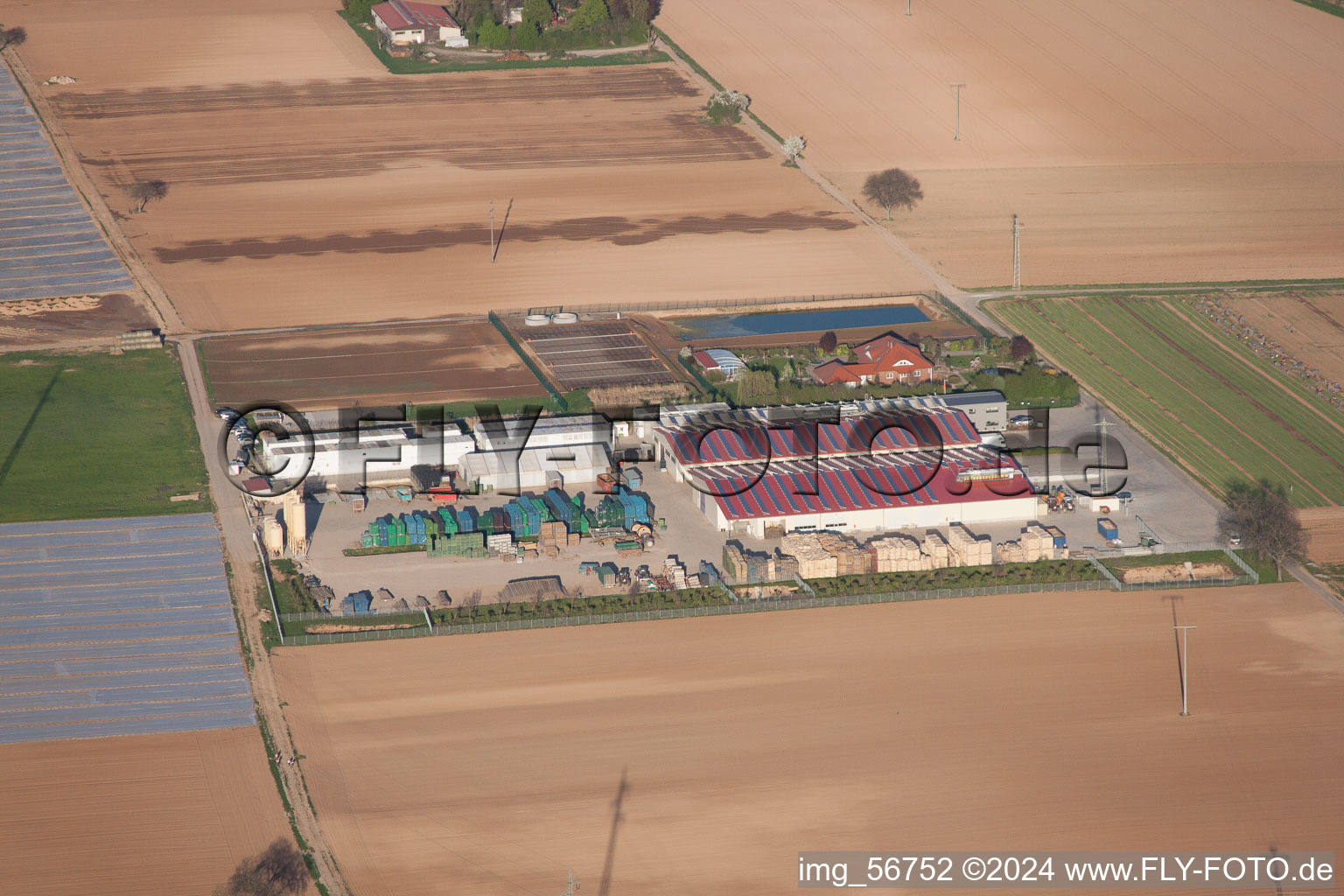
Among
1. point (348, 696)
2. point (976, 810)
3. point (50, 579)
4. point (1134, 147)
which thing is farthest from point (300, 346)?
point (1134, 147)

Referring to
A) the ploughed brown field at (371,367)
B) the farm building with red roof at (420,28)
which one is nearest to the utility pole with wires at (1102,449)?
the ploughed brown field at (371,367)

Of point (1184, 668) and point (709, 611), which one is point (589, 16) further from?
point (1184, 668)

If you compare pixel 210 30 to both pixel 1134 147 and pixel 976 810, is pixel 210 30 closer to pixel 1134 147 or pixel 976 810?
pixel 1134 147

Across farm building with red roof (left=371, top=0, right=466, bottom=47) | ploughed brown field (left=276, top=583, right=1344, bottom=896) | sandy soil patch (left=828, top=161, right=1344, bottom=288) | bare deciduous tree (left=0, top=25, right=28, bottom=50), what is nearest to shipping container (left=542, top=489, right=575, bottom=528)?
ploughed brown field (left=276, top=583, right=1344, bottom=896)

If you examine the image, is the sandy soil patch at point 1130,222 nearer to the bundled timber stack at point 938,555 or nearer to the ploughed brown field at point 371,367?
the ploughed brown field at point 371,367

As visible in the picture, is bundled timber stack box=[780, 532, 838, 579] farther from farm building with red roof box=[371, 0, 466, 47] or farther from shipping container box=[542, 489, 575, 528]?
farm building with red roof box=[371, 0, 466, 47]

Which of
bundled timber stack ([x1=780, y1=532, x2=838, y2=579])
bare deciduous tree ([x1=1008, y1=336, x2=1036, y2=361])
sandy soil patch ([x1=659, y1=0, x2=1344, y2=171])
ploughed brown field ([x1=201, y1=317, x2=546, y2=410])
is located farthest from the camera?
sandy soil patch ([x1=659, y1=0, x2=1344, y2=171])
